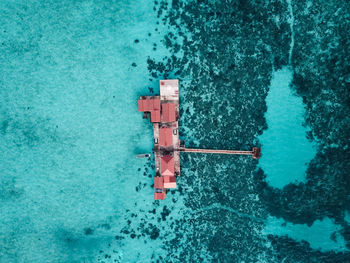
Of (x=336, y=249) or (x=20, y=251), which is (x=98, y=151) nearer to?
(x=20, y=251)

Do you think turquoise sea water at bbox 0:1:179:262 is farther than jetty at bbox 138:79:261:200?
Yes

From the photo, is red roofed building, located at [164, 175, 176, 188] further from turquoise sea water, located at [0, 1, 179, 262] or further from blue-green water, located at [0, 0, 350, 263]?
turquoise sea water, located at [0, 1, 179, 262]

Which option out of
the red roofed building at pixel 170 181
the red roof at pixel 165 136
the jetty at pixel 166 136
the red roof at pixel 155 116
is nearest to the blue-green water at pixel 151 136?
the jetty at pixel 166 136

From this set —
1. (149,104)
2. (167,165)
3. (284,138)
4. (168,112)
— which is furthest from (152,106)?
(284,138)

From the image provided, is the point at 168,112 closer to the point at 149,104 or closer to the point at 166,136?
the point at 149,104

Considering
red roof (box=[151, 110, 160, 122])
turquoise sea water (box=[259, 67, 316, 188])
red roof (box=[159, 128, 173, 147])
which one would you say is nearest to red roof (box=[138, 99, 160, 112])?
red roof (box=[151, 110, 160, 122])

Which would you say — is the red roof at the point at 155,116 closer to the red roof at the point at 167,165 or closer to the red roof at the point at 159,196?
the red roof at the point at 167,165
